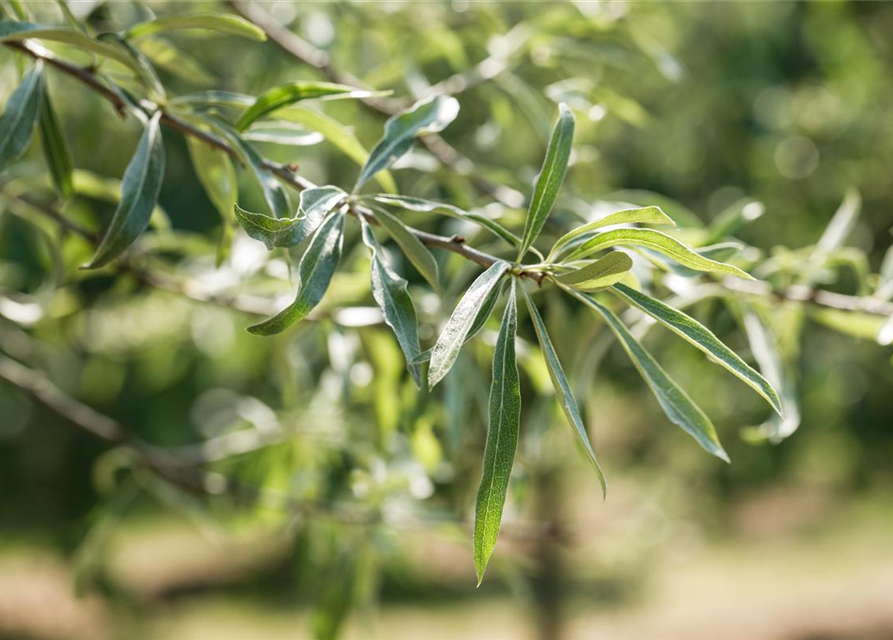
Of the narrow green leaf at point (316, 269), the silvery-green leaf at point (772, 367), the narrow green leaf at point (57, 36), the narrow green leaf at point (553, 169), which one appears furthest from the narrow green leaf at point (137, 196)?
the silvery-green leaf at point (772, 367)

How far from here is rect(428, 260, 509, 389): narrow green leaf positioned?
1.41 feet

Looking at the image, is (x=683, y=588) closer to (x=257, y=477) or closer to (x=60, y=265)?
(x=257, y=477)

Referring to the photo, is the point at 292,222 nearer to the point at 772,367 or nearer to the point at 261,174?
the point at 261,174

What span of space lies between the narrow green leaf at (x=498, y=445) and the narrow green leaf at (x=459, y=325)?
16mm

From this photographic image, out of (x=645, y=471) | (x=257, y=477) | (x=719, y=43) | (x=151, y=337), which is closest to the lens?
(x=257, y=477)

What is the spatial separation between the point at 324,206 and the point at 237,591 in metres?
6.44

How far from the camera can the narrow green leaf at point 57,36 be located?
564 mm

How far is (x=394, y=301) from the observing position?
0.50 m

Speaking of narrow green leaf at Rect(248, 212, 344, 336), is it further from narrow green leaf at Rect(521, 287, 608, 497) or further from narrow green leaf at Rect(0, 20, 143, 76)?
narrow green leaf at Rect(0, 20, 143, 76)

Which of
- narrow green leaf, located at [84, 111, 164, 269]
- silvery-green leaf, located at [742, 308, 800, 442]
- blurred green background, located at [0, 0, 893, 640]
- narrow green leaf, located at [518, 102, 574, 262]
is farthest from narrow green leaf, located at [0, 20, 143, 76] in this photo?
silvery-green leaf, located at [742, 308, 800, 442]

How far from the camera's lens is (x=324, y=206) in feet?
1.64

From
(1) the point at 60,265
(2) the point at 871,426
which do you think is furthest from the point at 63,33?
(2) the point at 871,426

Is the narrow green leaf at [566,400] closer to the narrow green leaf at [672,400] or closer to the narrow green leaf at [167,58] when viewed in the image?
the narrow green leaf at [672,400]

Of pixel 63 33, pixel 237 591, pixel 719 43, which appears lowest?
pixel 63 33
